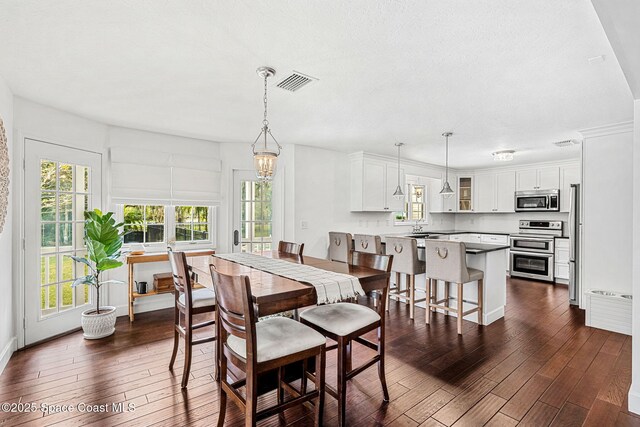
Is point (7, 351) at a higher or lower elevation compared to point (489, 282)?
lower

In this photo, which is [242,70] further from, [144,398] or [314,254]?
[314,254]

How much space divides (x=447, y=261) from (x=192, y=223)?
3.44m

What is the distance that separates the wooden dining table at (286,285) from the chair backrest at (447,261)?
1.53 meters

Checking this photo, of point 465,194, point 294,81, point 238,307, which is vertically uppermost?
point 294,81

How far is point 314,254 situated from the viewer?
5195 mm

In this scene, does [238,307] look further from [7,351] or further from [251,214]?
[251,214]

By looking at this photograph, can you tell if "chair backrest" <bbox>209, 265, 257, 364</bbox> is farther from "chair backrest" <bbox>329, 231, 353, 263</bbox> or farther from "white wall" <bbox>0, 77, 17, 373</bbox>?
"chair backrest" <bbox>329, 231, 353, 263</bbox>

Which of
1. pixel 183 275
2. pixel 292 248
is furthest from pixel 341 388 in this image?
pixel 292 248

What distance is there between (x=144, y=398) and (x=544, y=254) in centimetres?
653

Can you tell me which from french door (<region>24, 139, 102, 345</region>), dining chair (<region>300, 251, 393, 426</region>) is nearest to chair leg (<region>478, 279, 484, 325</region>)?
dining chair (<region>300, 251, 393, 426</region>)

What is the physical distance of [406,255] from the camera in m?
3.99

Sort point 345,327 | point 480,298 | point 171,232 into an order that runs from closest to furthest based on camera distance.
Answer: point 345,327 < point 480,298 < point 171,232

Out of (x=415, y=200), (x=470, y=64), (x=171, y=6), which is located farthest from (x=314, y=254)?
(x=171, y=6)

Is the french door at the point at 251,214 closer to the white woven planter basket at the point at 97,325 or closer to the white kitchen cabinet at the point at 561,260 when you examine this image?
the white woven planter basket at the point at 97,325
